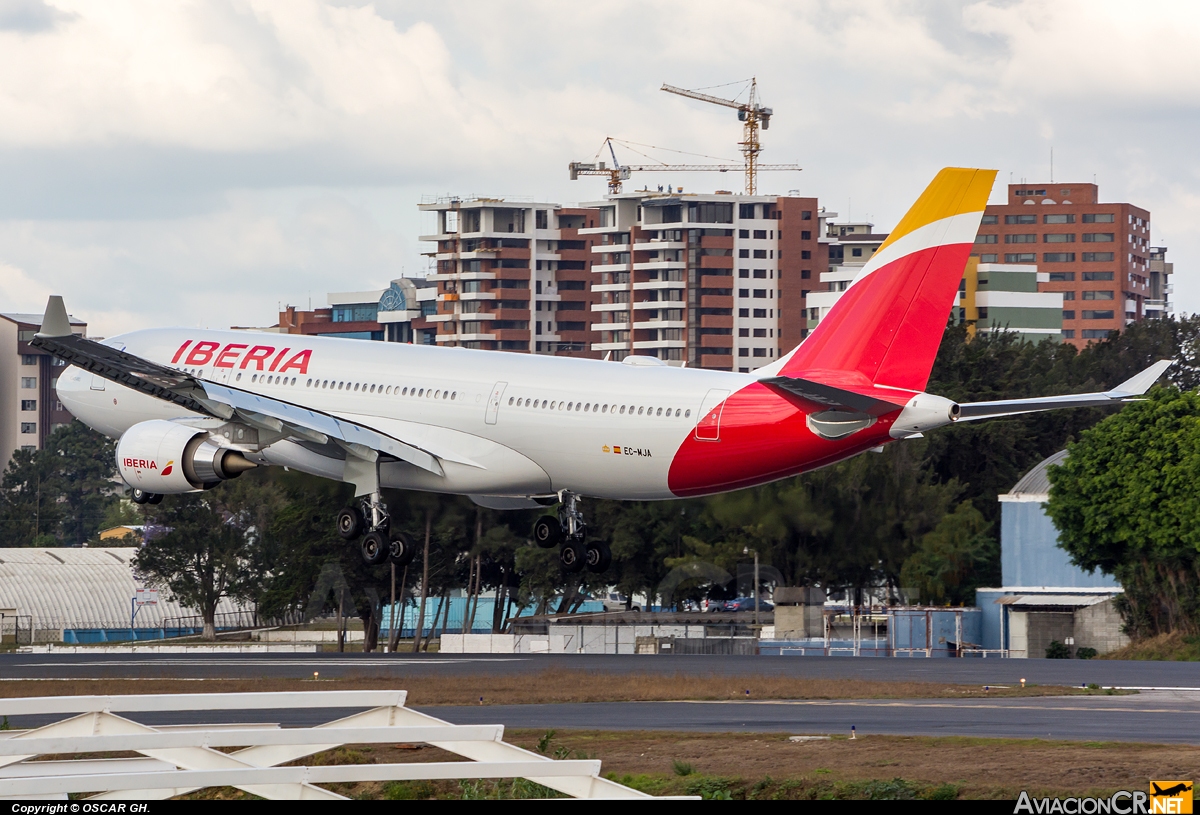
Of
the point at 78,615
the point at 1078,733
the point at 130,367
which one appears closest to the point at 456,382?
the point at 130,367

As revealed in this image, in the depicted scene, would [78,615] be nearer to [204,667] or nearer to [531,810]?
[204,667]

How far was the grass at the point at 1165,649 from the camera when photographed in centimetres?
7256

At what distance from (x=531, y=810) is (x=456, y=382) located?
123 ft

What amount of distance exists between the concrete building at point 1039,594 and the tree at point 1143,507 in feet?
5.96

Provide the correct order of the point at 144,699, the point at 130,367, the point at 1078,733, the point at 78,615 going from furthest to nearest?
the point at 78,615 < the point at 130,367 < the point at 1078,733 < the point at 144,699

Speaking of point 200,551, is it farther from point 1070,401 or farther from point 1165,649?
point 1070,401

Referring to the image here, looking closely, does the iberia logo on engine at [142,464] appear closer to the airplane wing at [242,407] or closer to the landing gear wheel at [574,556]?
the airplane wing at [242,407]

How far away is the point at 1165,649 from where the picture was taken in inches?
2958

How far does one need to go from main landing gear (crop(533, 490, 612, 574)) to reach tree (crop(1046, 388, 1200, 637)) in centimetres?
3657

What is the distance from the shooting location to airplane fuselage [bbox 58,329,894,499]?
45812mm

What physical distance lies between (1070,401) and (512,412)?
1625 centimetres

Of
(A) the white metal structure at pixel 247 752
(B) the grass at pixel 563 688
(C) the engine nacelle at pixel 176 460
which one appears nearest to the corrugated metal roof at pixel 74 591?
(C) the engine nacelle at pixel 176 460

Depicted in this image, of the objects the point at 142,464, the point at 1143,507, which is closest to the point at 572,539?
the point at 142,464

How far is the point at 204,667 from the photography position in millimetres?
56312
